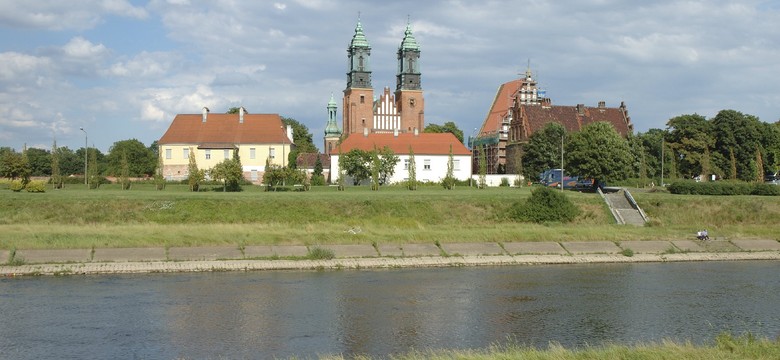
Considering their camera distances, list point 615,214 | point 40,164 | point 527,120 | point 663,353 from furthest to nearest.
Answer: point 40,164
point 527,120
point 615,214
point 663,353

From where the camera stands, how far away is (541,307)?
23094 mm

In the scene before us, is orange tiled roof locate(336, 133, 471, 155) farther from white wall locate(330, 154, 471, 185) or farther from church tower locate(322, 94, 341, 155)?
church tower locate(322, 94, 341, 155)

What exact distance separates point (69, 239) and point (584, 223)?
2592cm

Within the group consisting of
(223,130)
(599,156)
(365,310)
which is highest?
(223,130)

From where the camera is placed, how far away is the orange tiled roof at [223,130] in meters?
80.9

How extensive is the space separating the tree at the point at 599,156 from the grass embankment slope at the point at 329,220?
713cm

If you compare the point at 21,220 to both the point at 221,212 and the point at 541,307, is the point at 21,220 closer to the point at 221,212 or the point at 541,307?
the point at 221,212

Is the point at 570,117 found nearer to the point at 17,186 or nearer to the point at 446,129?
the point at 446,129

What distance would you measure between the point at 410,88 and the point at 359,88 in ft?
24.7

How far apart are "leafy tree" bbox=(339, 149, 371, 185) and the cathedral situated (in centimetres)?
4203

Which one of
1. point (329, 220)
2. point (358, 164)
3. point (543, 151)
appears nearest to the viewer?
point (329, 220)

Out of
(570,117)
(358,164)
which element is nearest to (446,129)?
(570,117)

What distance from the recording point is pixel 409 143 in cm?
Result: 8019

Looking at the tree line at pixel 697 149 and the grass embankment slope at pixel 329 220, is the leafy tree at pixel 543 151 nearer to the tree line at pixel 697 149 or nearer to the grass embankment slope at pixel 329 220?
the tree line at pixel 697 149
